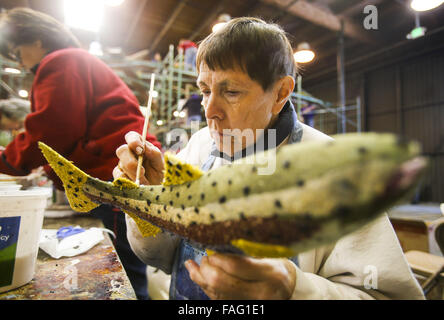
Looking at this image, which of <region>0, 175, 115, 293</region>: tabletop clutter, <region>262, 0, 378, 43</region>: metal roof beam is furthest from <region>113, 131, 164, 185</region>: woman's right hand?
<region>262, 0, 378, 43</region>: metal roof beam

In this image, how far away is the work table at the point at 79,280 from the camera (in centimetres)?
67

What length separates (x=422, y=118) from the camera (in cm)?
787

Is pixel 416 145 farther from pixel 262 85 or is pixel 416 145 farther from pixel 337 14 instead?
pixel 337 14

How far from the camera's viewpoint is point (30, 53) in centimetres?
138

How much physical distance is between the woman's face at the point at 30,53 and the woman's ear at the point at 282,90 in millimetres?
1509

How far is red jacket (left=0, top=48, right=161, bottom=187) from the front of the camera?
1.20m

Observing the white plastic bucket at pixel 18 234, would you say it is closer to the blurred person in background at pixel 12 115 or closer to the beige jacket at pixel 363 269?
the beige jacket at pixel 363 269

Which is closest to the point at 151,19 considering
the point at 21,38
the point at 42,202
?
the point at 21,38

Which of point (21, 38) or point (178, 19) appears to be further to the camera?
point (178, 19)

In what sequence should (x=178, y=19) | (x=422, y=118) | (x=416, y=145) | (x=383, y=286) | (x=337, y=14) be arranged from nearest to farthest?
(x=416, y=145), (x=383, y=286), (x=337, y=14), (x=178, y=19), (x=422, y=118)

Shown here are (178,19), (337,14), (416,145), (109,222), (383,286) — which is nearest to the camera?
(416,145)
